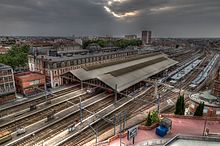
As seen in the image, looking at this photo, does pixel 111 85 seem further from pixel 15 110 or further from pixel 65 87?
pixel 15 110

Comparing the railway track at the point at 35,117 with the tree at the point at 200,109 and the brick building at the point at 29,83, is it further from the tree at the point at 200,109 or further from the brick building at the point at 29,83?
the tree at the point at 200,109

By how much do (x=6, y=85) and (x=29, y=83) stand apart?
759cm

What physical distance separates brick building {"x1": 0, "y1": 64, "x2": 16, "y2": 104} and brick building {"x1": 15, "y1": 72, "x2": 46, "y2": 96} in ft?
12.8

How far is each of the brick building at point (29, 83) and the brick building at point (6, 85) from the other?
3.91 metres

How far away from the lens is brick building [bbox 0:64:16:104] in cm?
5525

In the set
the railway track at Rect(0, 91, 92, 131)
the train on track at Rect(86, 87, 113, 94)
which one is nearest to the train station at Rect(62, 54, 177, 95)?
the train on track at Rect(86, 87, 113, 94)

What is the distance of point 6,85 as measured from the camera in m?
56.6

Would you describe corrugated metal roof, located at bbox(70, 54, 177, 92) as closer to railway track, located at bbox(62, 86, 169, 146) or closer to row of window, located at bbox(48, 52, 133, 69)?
railway track, located at bbox(62, 86, 169, 146)

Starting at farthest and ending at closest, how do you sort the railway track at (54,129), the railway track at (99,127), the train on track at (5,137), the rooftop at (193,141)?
the railway track at (99,127)
the railway track at (54,129)
the train on track at (5,137)
the rooftop at (193,141)

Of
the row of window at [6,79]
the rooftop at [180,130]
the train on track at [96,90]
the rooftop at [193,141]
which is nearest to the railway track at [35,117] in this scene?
the train on track at [96,90]

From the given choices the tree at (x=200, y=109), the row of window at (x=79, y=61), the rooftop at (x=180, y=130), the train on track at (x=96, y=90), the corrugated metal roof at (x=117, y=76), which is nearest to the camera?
the rooftop at (x=180, y=130)

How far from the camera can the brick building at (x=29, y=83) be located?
2413 inches

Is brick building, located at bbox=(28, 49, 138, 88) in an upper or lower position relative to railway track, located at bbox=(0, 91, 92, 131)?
upper

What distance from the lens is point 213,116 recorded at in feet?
145
